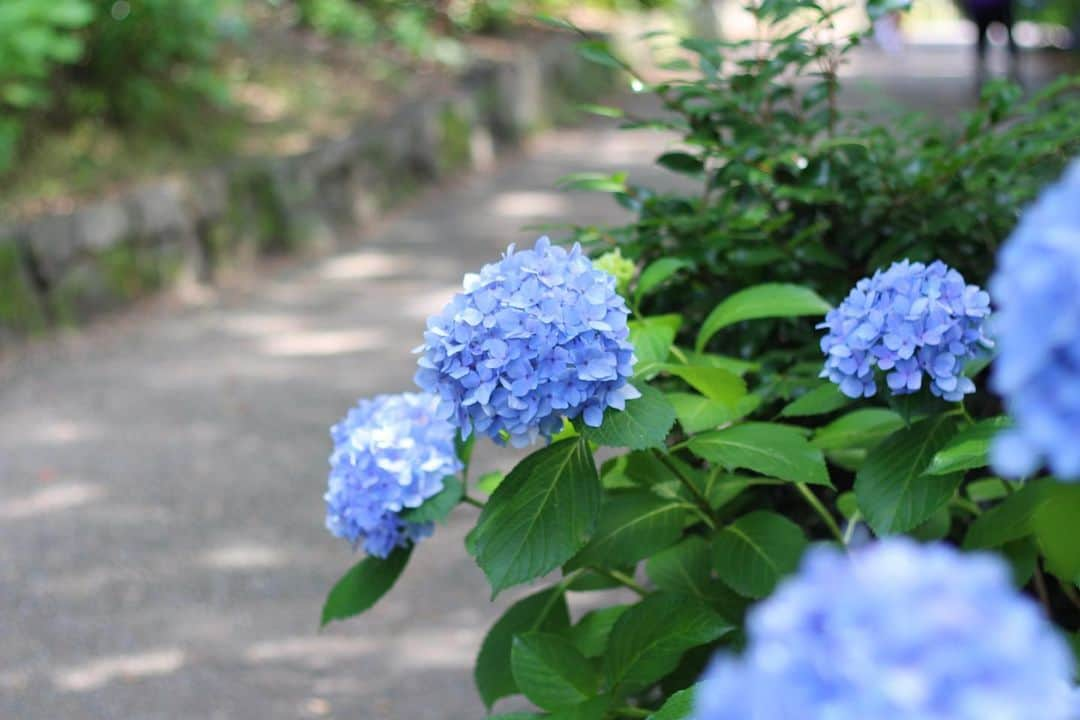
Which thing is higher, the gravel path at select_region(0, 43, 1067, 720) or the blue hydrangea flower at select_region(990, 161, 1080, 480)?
the blue hydrangea flower at select_region(990, 161, 1080, 480)

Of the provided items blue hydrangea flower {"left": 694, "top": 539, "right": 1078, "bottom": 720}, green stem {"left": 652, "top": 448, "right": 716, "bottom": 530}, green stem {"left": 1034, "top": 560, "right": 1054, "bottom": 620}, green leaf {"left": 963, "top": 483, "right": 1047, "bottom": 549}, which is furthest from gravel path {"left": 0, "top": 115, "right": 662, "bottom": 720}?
blue hydrangea flower {"left": 694, "top": 539, "right": 1078, "bottom": 720}

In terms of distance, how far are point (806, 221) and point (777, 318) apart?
0.61 feet

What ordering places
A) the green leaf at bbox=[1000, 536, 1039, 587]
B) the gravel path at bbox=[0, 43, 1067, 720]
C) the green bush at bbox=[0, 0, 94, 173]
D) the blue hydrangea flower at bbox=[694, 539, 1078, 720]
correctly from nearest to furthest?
the blue hydrangea flower at bbox=[694, 539, 1078, 720] → the green leaf at bbox=[1000, 536, 1039, 587] → the gravel path at bbox=[0, 43, 1067, 720] → the green bush at bbox=[0, 0, 94, 173]

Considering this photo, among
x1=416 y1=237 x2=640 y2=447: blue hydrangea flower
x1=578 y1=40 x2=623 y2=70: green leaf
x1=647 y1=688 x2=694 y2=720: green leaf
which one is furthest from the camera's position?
x1=578 y1=40 x2=623 y2=70: green leaf

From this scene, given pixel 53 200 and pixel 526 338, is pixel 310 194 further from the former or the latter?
pixel 526 338

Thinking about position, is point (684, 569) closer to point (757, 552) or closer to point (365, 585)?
point (757, 552)

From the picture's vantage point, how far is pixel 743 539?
1.90m

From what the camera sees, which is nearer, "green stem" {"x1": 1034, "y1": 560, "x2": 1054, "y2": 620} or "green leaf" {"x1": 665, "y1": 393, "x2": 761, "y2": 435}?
"green leaf" {"x1": 665, "y1": 393, "x2": 761, "y2": 435}

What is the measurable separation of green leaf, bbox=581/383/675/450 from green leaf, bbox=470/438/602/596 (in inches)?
2.6

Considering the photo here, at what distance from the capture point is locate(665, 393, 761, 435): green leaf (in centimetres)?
184

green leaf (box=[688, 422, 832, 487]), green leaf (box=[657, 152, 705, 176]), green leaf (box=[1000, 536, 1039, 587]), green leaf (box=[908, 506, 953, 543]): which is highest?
green leaf (box=[657, 152, 705, 176])

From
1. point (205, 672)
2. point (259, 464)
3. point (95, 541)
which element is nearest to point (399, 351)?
point (259, 464)

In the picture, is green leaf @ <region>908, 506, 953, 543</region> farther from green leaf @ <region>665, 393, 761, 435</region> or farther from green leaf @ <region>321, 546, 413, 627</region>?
green leaf @ <region>321, 546, 413, 627</region>

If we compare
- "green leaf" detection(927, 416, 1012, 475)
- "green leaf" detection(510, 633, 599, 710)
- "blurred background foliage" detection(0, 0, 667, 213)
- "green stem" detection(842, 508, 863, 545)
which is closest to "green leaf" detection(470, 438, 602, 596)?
"green leaf" detection(510, 633, 599, 710)
